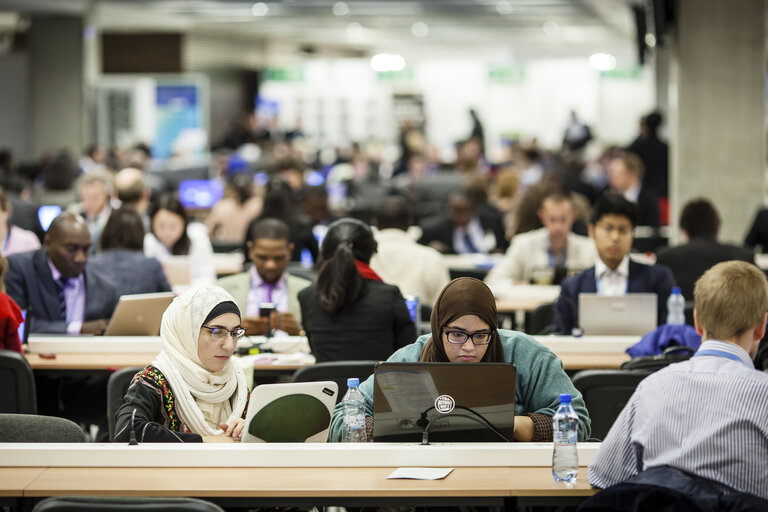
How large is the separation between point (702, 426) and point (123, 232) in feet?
14.2

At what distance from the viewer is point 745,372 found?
9.62ft

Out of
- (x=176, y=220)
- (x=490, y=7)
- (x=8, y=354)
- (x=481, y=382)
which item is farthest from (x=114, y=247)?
(x=490, y=7)

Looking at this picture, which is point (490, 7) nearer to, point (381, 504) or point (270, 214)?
point (270, 214)

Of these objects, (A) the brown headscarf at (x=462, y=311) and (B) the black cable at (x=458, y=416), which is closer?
(B) the black cable at (x=458, y=416)

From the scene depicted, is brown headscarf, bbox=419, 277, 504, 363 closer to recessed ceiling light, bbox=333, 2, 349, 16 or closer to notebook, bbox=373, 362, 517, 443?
notebook, bbox=373, 362, 517, 443

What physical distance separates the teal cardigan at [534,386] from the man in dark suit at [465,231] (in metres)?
6.11

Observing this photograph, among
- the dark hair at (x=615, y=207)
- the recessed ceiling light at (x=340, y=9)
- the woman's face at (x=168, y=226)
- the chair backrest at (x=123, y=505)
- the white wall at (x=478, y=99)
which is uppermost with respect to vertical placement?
the recessed ceiling light at (x=340, y=9)

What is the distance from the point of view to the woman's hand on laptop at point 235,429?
369cm

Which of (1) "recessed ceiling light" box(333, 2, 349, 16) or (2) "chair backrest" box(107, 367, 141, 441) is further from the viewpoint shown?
(1) "recessed ceiling light" box(333, 2, 349, 16)

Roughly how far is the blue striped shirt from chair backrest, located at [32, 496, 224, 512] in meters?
1.08

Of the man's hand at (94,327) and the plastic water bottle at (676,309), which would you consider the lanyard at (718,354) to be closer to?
the plastic water bottle at (676,309)

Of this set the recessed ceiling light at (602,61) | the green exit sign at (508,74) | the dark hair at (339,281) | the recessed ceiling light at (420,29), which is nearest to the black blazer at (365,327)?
the dark hair at (339,281)

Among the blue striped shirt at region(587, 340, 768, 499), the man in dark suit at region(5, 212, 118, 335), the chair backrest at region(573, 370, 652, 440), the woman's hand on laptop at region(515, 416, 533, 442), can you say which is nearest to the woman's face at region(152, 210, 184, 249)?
the man in dark suit at region(5, 212, 118, 335)

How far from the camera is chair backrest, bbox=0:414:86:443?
354 centimetres
